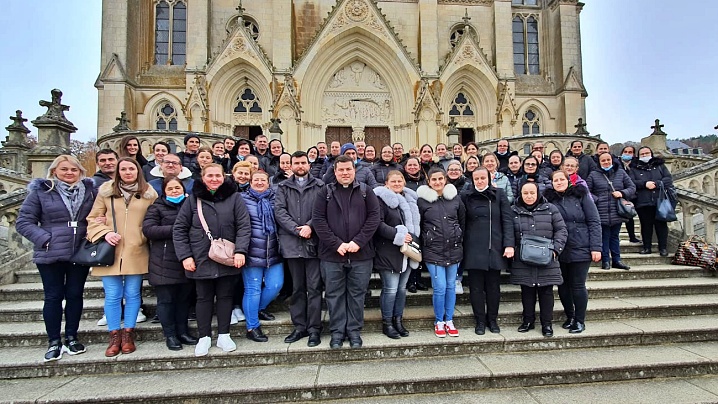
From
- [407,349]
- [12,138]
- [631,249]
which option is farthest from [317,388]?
[12,138]

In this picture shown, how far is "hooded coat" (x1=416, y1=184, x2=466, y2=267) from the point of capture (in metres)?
4.20

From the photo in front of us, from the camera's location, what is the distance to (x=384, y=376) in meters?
3.54

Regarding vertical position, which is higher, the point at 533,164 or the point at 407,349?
the point at 533,164

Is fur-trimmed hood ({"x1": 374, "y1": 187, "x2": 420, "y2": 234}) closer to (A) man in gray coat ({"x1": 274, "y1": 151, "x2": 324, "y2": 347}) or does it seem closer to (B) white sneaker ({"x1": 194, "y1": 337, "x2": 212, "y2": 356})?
(A) man in gray coat ({"x1": 274, "y1": 151, "x2": 324, "y2": 347})

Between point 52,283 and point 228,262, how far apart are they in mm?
1832

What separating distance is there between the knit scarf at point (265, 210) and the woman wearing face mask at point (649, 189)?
21.5ft

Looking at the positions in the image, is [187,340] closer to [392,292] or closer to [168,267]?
[168,267]

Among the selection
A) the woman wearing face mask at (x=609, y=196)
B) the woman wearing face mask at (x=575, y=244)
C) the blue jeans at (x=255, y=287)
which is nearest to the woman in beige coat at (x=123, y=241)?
the blue jeans at (x=255, y=287)

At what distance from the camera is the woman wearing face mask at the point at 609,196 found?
5824 mm

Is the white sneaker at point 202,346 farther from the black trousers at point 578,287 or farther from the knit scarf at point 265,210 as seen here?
the black trousers at point 578,287

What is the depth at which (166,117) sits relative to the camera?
17.1 meters

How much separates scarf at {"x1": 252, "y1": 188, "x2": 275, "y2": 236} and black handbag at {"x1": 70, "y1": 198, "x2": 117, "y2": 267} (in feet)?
5.01

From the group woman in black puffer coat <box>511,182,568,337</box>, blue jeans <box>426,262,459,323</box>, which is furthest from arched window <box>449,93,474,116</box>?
blue jeans <box>426,262,459,323</box>

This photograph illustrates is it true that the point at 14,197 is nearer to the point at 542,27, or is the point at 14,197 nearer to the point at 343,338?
the point at 343,338
